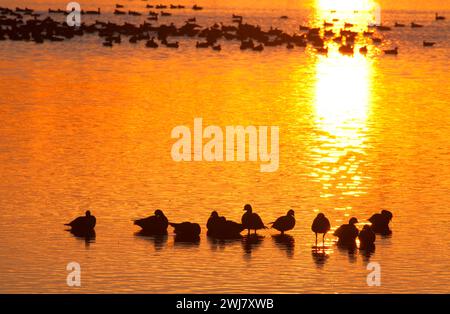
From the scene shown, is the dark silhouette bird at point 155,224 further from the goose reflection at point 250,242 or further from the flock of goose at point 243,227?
the goose reflection at point 250,242

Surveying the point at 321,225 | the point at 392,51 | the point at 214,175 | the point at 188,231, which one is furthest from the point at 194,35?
the point at 321,225

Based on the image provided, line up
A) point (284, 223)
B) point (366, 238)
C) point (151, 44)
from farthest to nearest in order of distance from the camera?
point (151, 44), point (284, 223), point (366, 238)

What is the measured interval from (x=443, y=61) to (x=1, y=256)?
65.9m

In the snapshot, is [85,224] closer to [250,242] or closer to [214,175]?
[250,242]

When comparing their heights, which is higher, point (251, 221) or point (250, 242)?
point (251, 221)

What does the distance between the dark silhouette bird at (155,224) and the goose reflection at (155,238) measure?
90mm

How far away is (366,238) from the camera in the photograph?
29.1 metres

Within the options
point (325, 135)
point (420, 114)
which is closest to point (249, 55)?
point (420, 114)

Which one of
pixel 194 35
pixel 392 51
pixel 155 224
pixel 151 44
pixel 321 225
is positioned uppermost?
pixel 194 35

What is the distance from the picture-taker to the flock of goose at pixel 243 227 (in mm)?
29406

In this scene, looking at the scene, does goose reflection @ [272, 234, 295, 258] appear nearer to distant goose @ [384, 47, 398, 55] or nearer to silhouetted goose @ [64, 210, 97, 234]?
silhouetted goose @ [64, 210, 97, 234]

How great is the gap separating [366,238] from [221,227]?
356 cm

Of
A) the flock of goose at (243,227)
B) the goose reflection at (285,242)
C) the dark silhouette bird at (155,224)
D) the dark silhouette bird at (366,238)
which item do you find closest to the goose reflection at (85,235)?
the flock of goose at (243,227)

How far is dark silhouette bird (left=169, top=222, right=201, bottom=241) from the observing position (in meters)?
29.5
